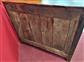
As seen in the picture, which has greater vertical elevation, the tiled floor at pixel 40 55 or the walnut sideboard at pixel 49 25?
the walnut sideboard at pixel 49 25

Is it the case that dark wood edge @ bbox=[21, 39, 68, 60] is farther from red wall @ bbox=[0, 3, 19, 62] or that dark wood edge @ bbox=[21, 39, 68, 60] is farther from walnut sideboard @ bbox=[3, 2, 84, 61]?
red wall @ bbox=[0, 3, 19, 62]

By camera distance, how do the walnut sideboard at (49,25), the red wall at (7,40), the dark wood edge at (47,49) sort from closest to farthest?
the walnut sideboard at (49,25) → the dark wood edge at (47,49) → the red wall at (7,40)

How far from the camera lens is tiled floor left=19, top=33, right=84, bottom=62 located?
1231mm

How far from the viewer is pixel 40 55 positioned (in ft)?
4.60

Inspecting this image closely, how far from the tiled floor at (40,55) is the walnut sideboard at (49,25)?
8cm

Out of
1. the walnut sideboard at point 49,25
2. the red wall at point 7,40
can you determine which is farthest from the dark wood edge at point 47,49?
the red wall at point 7,40

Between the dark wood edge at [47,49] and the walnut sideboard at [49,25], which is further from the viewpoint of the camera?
the dark wood edge at [47,49]

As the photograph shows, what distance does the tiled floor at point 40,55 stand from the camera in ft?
4.04

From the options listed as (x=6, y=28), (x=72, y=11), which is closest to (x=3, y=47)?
(x=6, y=28)

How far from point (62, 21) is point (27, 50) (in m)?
0.58

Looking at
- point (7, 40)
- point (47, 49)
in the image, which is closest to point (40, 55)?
point (47, 49)

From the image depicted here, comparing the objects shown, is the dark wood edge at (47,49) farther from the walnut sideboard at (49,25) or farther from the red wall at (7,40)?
the red wall at (7,40)

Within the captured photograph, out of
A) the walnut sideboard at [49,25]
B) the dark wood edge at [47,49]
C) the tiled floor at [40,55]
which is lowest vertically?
the tiled floor at [40,55]

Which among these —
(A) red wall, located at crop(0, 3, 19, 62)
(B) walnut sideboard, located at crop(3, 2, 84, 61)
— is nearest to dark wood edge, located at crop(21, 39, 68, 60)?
(B) walnut sideboard, located at crop(3, 2, 84, 61)
